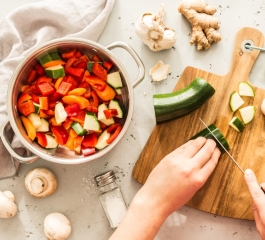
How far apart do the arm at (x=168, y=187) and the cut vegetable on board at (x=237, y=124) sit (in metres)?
0.14

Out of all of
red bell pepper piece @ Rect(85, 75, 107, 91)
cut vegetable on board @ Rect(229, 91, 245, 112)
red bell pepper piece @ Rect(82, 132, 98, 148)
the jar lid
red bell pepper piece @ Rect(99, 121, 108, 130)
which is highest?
cut vegetable on board @ Rect(229, 91, 245, 112)

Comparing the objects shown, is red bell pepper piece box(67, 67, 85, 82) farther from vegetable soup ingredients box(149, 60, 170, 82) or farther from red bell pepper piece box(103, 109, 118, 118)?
vegetable soup ingredients box(149, 60, 170, 82)

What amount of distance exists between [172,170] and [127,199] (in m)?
0.30

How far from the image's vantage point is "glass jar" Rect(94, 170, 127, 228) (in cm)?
149

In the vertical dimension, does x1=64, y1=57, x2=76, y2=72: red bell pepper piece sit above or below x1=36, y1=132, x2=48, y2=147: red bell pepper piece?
above

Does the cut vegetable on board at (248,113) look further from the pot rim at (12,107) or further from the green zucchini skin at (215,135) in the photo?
the pot rim at (12,107)

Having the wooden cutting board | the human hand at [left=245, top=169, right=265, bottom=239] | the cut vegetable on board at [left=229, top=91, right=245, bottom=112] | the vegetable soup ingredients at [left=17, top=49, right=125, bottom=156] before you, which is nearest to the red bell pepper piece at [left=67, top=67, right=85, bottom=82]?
the vegetable soup ingredients at [left=17, top=49, right=125, bottom=156]

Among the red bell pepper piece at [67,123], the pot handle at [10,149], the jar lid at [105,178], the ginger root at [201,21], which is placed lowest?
the jar lid at [105,178]

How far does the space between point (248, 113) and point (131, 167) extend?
1.68ft

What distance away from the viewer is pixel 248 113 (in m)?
1.43

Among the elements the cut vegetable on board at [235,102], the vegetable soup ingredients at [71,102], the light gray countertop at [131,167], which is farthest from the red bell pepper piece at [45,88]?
the cut vegetable on board at [235,102]

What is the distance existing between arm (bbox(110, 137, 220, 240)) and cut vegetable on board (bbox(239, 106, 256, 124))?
0.19 m

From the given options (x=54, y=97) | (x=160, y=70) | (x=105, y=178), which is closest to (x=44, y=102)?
(x=54, y=97)

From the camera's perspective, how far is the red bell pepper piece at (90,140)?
137 centimetres
